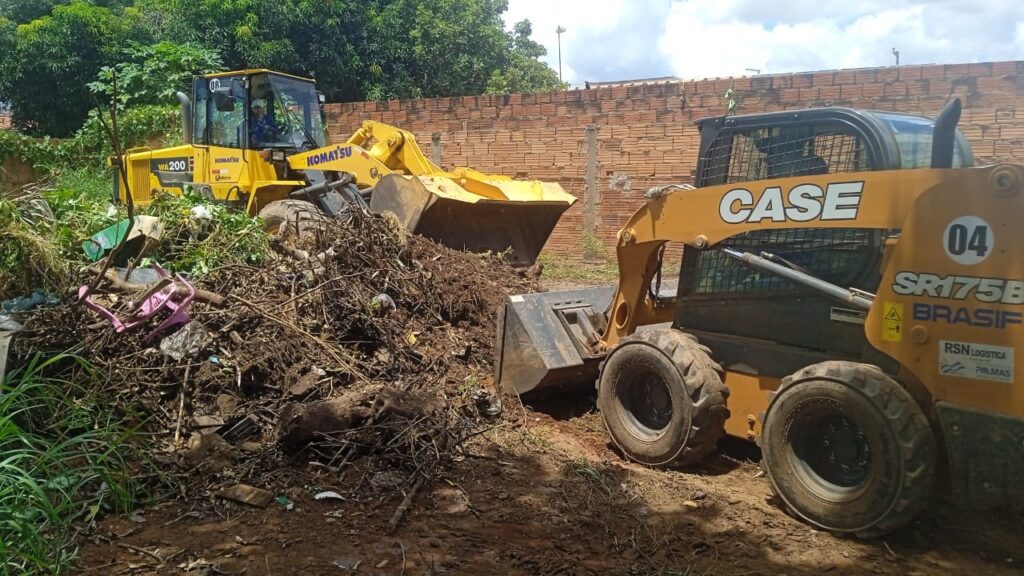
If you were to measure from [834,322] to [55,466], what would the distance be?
4.01m

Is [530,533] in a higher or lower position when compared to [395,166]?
lower

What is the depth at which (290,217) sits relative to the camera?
8.74 meters

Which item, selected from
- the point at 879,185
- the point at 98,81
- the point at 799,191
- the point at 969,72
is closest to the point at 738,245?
the point at 799,191

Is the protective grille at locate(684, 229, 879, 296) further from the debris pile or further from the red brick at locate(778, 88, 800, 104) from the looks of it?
the red brick at locate(778, 88, 800, 104)

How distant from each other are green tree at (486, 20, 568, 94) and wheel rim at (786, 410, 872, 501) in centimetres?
1878

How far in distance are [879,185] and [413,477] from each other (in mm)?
2752

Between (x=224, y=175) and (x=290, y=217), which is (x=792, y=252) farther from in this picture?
(x=224, y=175)

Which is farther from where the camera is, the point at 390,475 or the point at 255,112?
the point at 255,112

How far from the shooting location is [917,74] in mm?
10555

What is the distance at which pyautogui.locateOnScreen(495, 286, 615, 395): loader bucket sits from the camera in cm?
564

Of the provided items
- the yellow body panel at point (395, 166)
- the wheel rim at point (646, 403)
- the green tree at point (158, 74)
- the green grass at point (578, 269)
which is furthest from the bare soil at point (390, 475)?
the green tree at point (158, 74)

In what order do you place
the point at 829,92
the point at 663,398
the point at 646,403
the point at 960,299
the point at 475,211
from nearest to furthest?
the point at 960,299 → the point at 663,398 → the point at 646,403 → the point at 475,211 → the point at 829,92

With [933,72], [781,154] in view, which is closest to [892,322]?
[781,154]

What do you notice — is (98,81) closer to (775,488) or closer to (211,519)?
(211,519)
